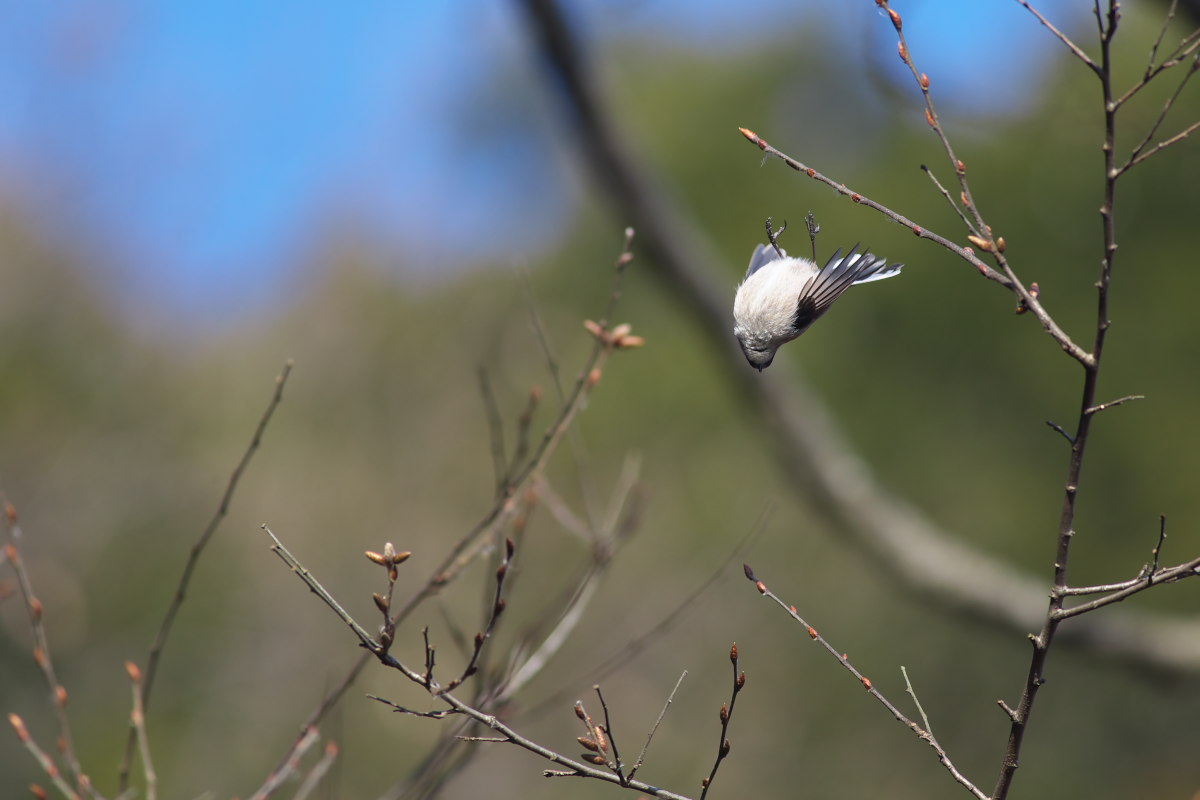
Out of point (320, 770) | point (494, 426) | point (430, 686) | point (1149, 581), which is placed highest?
point (1149, 581)

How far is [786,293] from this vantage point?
4.88 ft

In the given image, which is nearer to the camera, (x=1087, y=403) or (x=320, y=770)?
(x=1087, y=403)

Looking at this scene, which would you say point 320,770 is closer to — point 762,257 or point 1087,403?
point 762,257

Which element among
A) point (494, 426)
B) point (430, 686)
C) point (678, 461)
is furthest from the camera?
point (678, 461)

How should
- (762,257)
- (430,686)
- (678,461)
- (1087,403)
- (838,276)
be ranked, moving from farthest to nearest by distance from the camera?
1. (678,461)
2. (762,257)
3. (838,276)
4. (430,686)
5. (1087,403)

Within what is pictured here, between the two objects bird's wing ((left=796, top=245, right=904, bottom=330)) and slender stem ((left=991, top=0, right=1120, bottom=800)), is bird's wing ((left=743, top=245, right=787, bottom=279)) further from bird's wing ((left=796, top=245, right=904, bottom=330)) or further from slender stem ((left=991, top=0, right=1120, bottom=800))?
slender stem ((left=991, top=0, right=1120, bottom=800))

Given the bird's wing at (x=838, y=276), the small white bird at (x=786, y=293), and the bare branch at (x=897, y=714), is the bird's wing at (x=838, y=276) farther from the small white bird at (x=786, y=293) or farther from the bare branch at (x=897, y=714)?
the bare branch at (x=897, y=714)

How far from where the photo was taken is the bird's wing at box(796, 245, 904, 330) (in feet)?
4.61

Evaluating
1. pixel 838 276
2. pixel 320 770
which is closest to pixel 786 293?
pixel 838 276

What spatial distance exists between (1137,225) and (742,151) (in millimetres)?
3701

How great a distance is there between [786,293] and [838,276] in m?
0.10

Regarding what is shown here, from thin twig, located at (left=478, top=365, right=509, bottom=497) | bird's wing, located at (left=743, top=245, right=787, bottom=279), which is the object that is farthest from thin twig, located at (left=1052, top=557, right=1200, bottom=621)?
thin twig, located at (left=478, top=365, right=509, bottom=497)

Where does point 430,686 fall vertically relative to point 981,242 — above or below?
below

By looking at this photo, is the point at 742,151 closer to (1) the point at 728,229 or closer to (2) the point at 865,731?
(1) the point at 728,229
